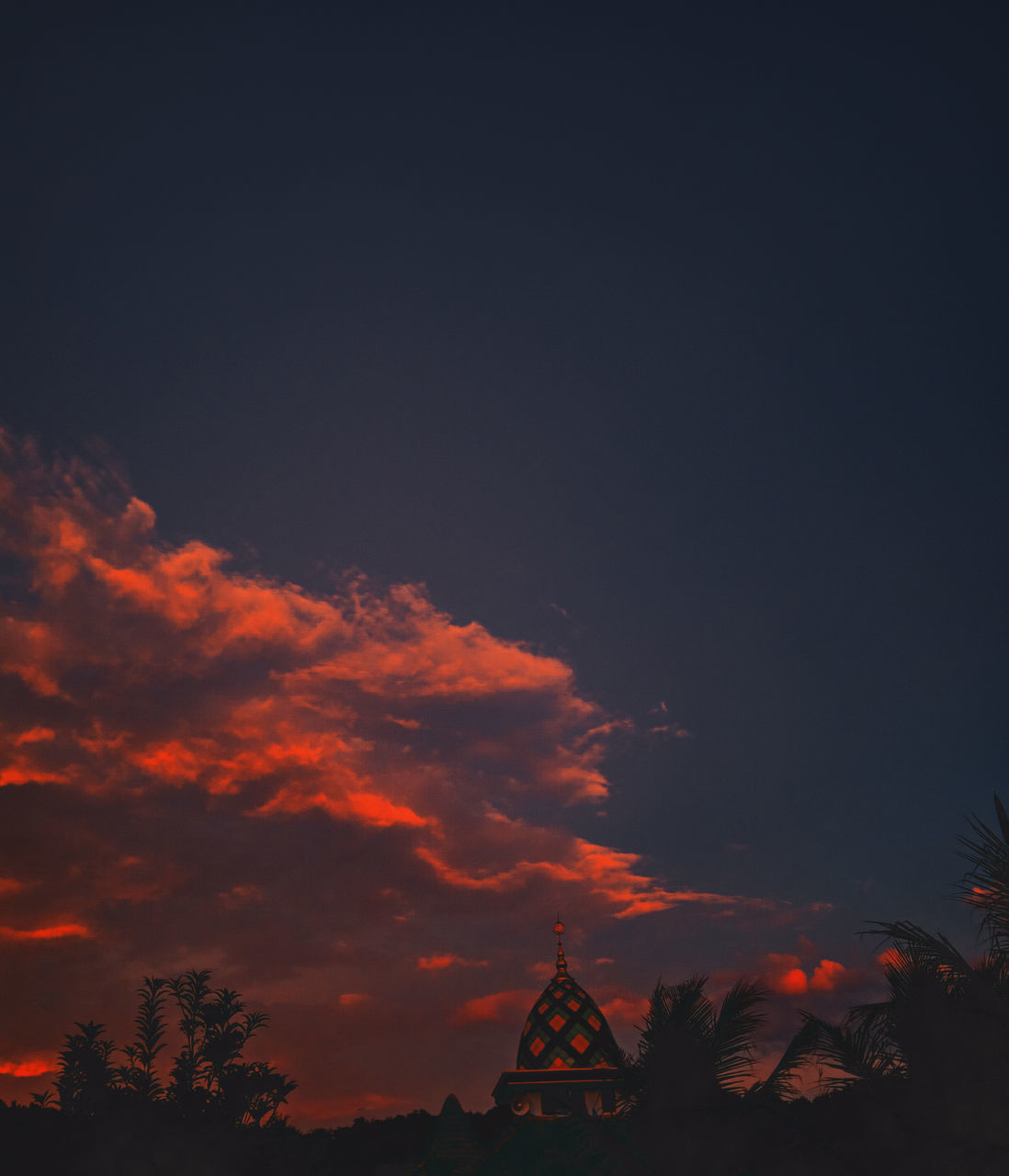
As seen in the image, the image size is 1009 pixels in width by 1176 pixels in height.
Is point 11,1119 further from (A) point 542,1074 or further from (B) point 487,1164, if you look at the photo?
(A) point 542,1074

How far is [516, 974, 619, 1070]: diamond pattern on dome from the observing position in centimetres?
2741

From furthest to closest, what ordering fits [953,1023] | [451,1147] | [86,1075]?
[451,1147] < [86,1075] < [953,1023]

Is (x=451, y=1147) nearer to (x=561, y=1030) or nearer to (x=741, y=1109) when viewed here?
(x=561, y=1030)

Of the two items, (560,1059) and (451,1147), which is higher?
(560,1059)

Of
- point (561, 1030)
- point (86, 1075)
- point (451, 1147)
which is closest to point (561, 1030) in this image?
point (561, 1030)

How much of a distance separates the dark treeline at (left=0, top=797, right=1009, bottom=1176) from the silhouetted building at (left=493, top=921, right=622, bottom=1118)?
26.6 ft

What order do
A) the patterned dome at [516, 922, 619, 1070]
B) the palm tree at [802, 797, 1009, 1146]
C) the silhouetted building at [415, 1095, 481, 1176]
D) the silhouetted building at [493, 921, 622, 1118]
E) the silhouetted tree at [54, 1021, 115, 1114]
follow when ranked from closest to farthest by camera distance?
the palm tree at [802, 797, 1009, 1146]
the silhouetted tree at [54, 1021, 115, 1114]
the silhouetted building at [415, 1095, 481, 1176]
the silhouetted building at [493, 921, 622, 1118]
the patterned dome at [516, 922, 619, 1070]

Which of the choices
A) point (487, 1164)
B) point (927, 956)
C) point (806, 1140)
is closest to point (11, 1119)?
point (487, 1164)

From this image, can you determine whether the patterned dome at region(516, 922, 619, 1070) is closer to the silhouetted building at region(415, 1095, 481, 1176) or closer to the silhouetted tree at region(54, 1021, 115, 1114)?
the silhouetted building at region(415, 1095, 481, 1176)

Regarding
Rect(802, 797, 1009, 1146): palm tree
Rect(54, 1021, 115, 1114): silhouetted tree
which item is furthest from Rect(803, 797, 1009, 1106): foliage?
Rect(54, 1021, 115, 1114): silhouetted tree

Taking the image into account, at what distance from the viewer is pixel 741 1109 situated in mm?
11977

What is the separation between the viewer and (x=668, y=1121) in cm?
1202

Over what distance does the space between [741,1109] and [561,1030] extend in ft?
57.0

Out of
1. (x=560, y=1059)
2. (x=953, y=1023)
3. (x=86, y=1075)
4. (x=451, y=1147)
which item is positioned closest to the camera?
(x=953, y=1023)
